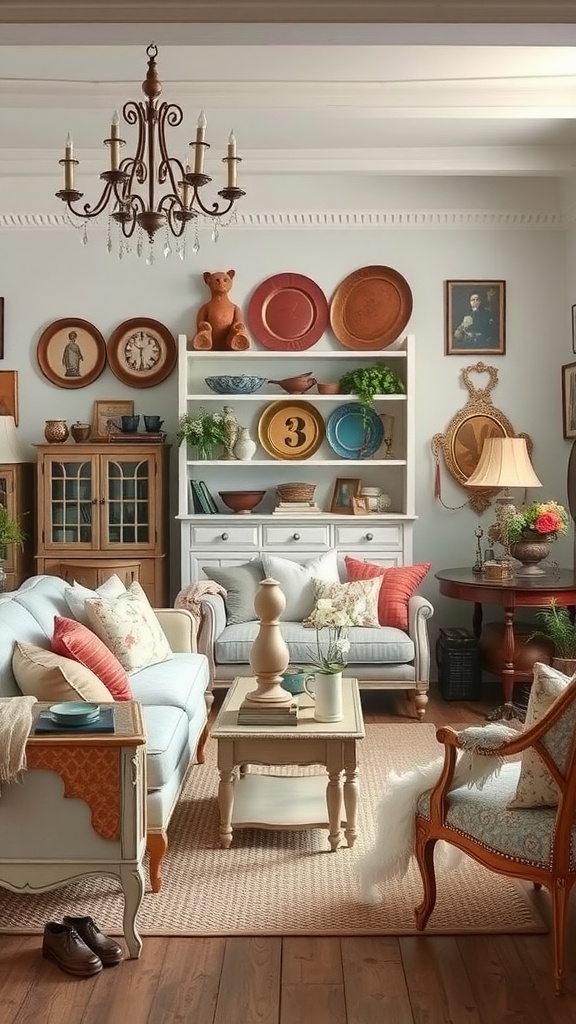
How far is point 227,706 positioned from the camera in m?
4.22

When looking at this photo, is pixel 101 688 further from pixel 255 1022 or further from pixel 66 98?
pixel 66 98

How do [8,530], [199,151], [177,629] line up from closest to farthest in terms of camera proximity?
[199,151] < [177,629] < [8,530]

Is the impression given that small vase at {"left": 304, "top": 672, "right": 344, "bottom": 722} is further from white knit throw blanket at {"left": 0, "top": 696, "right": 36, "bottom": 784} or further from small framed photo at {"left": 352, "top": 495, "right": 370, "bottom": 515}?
small framed photo at {"left": 352, "top": 495, "right": 370, "bottom": 515}

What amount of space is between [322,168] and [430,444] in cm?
185

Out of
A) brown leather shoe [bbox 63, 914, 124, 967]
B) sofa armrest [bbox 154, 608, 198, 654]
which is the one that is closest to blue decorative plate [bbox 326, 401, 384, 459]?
sofa armrest [bbox 154, 608, 198, 654]

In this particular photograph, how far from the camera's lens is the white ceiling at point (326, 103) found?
16.2 feet

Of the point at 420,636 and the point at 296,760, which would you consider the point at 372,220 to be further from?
→ the point at 296,760

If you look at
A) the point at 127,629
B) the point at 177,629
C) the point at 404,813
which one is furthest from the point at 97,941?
the point at 177,629

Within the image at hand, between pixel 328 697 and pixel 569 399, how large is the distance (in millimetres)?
3460

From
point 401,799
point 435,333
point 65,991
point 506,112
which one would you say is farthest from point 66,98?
point 65,991

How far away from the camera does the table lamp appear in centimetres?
616

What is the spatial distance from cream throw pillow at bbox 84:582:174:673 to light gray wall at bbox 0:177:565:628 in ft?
8.07

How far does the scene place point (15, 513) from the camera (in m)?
6.58

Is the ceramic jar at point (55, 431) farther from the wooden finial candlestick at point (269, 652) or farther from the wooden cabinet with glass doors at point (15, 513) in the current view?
the wooden finial candlestick at point (269, 652)
